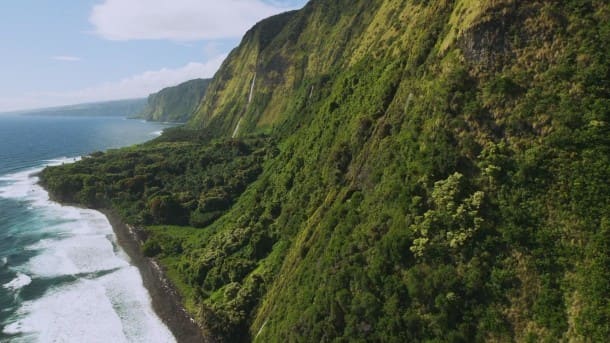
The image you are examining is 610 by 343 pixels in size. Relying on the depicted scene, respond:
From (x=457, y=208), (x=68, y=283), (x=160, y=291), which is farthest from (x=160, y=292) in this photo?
(x=457, y=208)

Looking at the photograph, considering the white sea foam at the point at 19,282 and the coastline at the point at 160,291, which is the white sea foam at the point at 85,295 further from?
the coastline at the point at 160,291

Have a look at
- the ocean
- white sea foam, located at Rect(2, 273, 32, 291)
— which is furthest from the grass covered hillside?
white sea foam, located at Rect(2, 273, 32, 291)

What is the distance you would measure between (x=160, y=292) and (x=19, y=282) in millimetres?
27808

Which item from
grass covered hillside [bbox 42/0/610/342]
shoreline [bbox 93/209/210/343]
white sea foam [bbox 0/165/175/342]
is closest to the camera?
grass covered hillside [bbox 42/0/610/342]

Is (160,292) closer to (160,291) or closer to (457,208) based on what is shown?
(160,291)

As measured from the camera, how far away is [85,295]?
68.7 metres

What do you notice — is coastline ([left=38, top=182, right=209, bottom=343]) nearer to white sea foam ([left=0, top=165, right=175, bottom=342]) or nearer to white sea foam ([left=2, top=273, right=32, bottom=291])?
white sea foam ([left=0, top=165, right=175, bottom=342])

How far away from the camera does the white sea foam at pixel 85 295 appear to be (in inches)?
2308

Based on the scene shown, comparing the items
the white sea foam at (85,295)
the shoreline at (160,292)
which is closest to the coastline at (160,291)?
the shoreline at (160,292)

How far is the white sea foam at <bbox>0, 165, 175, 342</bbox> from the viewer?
58.6 m

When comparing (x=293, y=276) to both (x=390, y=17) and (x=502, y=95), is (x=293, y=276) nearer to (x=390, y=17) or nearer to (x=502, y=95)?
(x=502, y=95)

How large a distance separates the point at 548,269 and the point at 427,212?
11.0 meters

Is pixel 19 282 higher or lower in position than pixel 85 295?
higher

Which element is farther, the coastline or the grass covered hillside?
the coastline
